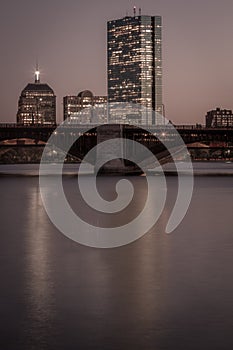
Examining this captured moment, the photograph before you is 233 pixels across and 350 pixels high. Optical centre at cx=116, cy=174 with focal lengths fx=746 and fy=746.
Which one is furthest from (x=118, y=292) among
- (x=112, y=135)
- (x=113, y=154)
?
(x=112, y=135)

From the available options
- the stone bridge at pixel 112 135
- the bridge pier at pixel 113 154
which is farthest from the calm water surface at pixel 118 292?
the bridge pier at pixel 113 154

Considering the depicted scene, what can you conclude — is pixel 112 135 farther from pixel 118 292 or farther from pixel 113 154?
pixel 118 292

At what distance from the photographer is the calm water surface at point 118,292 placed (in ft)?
65.1

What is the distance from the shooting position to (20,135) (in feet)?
440

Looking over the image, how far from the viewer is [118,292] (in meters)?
25.3

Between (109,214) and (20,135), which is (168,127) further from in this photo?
(109,214)

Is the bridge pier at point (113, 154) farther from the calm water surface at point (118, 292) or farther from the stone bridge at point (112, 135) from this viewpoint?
the calm water surface at point (118, 292)

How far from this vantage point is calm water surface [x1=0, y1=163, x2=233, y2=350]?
19844 mm

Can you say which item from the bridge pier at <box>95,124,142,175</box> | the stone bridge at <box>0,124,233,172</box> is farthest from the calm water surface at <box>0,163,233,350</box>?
the bridge pier at <box>95,124,142,175</box>

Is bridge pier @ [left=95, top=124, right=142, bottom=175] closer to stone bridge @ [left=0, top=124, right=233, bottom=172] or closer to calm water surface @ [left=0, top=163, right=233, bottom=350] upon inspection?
stone bridge @ [left=0, top=124, right=233, bottom=172]

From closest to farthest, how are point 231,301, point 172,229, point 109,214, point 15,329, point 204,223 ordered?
point 15,329, point 231,301, point 172,229, point 204,223, point 109,214

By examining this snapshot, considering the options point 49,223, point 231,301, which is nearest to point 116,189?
point 49,223

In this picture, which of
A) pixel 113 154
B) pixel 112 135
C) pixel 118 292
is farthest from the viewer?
pixel 112 135

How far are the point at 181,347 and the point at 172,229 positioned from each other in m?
28.1
